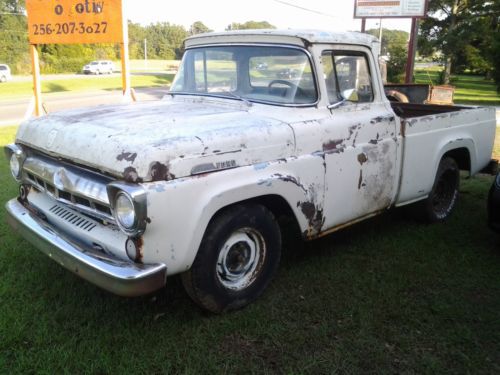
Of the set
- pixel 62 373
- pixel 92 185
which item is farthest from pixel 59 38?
pixel 62 373

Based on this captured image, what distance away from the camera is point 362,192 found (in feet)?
12.9

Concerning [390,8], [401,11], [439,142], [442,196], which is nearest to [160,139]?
[439,142]

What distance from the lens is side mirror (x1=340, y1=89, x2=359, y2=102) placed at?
3.87 m

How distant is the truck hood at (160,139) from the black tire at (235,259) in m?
0.38

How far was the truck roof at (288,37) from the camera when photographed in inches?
145

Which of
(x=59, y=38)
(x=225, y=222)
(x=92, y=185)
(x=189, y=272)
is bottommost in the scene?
(x=189, y=272)

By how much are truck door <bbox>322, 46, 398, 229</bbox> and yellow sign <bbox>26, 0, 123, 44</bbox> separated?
5.10m

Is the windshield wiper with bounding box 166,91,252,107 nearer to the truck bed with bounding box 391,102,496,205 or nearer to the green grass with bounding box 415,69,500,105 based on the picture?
the truck bed with bounding box 391,102,496,205

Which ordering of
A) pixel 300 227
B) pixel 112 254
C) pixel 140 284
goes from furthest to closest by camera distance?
pixel 300 227
pixel 112 254
pixel 140 284

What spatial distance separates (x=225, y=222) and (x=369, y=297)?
1.33 meters

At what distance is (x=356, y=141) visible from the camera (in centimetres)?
383

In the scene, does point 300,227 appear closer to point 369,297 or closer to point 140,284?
point 369,297

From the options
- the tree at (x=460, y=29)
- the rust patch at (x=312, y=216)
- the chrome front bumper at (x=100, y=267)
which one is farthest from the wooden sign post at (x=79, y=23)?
the tree at (x=460, y=29)

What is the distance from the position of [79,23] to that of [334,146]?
6459 mm
